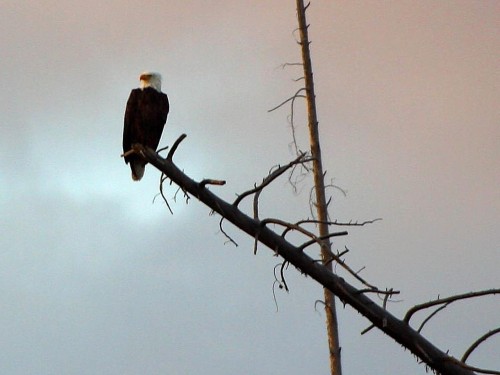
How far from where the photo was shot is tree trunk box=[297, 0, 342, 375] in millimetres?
8203

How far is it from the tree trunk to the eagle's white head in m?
1.98

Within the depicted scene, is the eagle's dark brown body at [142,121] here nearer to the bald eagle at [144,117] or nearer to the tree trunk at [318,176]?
the bald eagle at [144,117]

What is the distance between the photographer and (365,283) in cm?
488

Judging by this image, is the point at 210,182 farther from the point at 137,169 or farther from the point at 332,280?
the point at 137,169

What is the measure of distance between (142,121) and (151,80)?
787 mm

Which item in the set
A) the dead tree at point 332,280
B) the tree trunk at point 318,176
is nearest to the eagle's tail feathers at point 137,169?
the tree trunk at point 318,176

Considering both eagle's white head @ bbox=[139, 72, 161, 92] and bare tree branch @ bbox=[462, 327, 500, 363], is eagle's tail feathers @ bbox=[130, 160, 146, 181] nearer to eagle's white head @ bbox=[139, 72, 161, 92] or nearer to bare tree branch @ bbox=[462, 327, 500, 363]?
eagle's white head @ bbox=[139, 72, 161, 92]

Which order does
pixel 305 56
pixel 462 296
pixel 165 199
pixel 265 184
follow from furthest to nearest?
pixel 305 56 < pixel 165 199 < pixel 265 184 < pixel 462 296

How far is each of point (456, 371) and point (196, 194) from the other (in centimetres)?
168

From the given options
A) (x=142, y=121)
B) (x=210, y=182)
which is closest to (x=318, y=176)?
(x=142, y=121)

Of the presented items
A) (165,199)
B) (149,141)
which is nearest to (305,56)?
(149,141)

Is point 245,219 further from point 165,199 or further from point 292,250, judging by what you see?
point 165,199

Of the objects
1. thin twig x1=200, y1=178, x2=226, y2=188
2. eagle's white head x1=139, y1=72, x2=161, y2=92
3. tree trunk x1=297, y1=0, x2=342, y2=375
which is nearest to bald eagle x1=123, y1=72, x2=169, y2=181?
eagle's white head x1=139, y1=72, x2=161, y2=92

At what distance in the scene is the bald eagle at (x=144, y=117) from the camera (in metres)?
9.52
